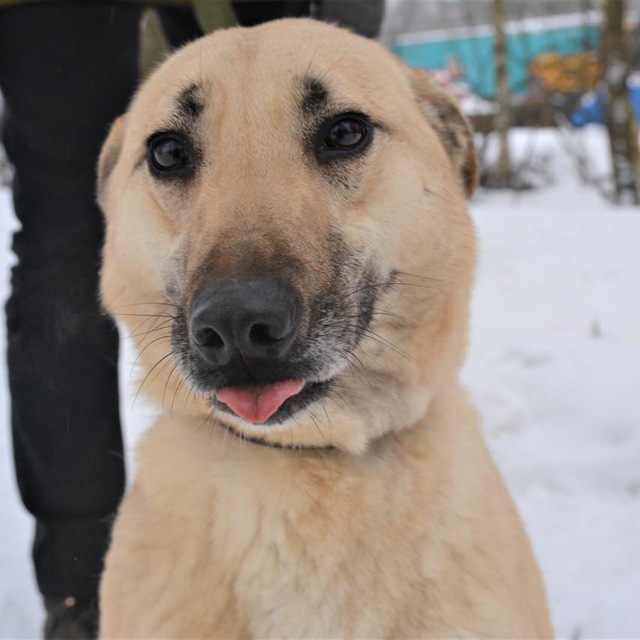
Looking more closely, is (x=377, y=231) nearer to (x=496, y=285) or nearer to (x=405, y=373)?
(x=405, y=373)

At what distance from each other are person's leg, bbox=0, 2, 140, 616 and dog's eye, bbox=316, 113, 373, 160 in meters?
0.79

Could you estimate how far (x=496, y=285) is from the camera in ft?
18.7

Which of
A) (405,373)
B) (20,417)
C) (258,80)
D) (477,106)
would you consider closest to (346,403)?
(405,373)

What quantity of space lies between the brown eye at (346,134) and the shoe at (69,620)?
1597 millimetres

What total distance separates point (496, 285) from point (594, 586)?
3.40 meters

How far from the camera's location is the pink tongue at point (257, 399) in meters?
1.54

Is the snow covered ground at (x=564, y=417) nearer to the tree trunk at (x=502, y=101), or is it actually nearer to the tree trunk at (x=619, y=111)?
the tree trunk at (x=619, y=111)

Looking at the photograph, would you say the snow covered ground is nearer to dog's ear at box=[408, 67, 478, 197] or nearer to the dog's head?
dog's ear at box=[408, 67, 478, 197]

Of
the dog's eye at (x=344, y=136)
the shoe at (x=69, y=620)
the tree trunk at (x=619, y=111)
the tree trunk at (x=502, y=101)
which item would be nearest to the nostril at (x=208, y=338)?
the dog's eye at (x=344, y=136)

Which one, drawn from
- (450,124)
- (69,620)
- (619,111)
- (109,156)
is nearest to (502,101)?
(619,111)

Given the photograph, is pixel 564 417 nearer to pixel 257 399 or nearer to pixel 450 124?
pixel 450 124

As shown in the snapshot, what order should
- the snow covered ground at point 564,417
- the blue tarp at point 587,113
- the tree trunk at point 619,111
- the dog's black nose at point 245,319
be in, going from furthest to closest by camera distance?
the blue tarp at point 587,113, the tree trunk at point 619,111, the snow covered ground at point 564,417, the dog's black nose at point 245,319

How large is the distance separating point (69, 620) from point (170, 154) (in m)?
1.45

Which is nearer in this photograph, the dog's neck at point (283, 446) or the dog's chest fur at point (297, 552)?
the dog's chest fur at point (297, 552)
